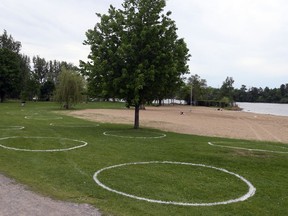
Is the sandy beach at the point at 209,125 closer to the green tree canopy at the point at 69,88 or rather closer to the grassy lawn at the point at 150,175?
the green tree canopy at the point at 69,88

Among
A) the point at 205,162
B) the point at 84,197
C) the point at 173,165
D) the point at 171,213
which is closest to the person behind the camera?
the point at 171,213

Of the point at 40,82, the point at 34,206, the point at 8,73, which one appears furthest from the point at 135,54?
the point at 40,82

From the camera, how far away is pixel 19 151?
12383 millimetres

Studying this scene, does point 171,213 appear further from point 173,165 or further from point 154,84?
point 154,84

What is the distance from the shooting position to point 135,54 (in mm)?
20344

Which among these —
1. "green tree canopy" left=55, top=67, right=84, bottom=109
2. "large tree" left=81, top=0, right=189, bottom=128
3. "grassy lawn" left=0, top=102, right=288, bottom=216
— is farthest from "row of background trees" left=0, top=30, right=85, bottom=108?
"grassy lawn" left=0, top=102, right=288, bottom=216

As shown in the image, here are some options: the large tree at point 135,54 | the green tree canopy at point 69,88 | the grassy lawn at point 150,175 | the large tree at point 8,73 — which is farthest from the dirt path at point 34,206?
the large tree at point 8,73

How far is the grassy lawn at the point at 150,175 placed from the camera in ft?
22.4

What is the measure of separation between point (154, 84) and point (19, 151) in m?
10.3

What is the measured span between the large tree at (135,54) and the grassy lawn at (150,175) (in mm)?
6472

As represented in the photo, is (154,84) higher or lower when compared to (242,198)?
higher

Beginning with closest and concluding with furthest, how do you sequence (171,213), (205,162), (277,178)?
(171,213), (277,178), (205,162)

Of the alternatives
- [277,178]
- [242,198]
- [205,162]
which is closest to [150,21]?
[205,162]

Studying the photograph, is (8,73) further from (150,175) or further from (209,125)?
(150,175)
